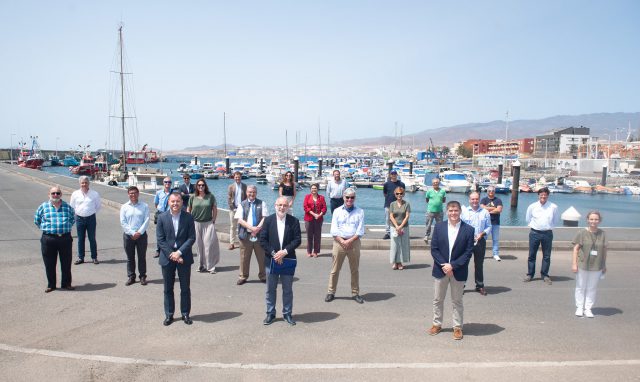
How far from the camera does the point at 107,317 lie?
19.9 feet

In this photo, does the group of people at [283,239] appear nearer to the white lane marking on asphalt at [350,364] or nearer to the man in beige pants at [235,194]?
the man in beige pants at [235,194]

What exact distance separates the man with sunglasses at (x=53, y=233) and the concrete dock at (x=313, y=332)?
454mm

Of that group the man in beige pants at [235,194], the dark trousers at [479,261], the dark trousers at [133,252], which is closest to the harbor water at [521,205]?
the man in beige pants at [235,194]

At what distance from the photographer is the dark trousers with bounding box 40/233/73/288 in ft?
22.8

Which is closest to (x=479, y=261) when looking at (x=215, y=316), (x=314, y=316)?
(x=314, y=316)

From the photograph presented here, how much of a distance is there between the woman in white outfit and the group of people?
13mm

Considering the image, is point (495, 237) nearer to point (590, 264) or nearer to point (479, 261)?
point (479, 261)

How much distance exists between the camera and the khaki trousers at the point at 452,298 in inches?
212

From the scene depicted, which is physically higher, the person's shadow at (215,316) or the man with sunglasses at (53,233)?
the man with sunglasses at (53,233)

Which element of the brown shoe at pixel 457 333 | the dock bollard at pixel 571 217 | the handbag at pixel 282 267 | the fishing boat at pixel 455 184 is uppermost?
the handbag at pixel 282 267

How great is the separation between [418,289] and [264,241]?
10.5 ft

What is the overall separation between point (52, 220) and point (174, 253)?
8.94 ft

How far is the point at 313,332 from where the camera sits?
18.5ft

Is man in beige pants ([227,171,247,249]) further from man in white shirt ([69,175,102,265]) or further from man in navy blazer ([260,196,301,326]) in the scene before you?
man in navy blazer ([260,196,301,326])
